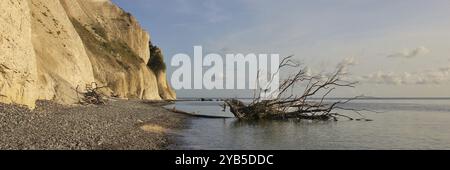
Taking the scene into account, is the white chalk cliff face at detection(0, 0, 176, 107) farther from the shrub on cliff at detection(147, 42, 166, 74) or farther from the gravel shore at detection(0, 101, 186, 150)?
the shrub on cliff at detection(147, 42, 166, 74)

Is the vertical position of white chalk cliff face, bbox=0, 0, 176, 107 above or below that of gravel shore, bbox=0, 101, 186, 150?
above

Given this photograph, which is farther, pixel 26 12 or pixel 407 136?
pixel 407 136

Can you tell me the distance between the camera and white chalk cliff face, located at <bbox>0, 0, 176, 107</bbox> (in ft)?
62.7

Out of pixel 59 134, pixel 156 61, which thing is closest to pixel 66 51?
pixel 59 134

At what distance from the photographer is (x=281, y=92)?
33031mm

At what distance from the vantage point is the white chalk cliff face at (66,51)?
62.7ft

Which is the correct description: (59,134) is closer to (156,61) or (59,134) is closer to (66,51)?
(66,51)

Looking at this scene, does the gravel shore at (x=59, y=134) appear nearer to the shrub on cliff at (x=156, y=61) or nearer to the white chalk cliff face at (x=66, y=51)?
the white chalk cliff face at (x=66, y=51)

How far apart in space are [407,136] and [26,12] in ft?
75.6

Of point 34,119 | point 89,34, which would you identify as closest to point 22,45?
point 34,119

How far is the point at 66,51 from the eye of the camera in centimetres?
3653

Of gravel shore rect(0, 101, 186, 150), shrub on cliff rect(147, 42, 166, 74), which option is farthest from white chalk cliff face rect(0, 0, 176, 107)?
shrub on cliff rect(147, 42, 166, 74)

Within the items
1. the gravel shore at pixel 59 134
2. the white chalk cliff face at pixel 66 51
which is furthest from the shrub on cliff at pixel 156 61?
the gravel shore at pixel 59 134
